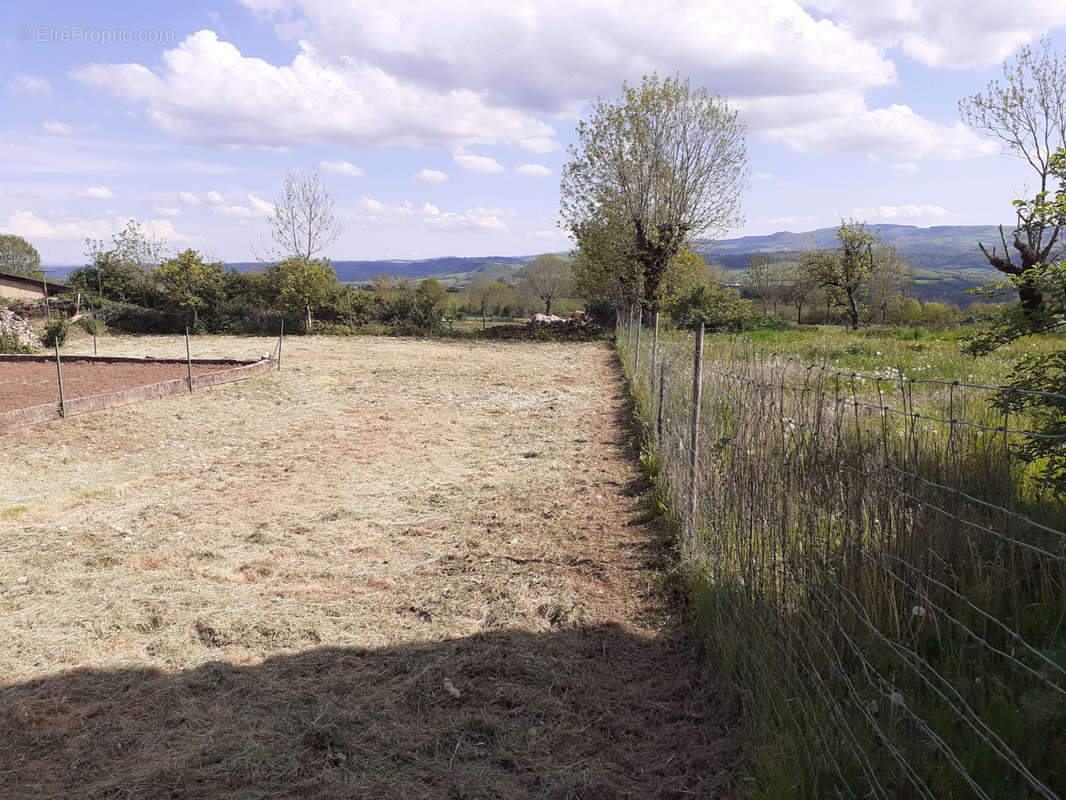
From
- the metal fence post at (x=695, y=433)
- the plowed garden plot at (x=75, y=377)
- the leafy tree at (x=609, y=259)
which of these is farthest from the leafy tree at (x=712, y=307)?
the metal fence post at (x=695, y=433)

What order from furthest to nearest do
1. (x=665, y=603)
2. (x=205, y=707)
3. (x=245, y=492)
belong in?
(x=245, y=492) < (x=665, y=603) < (x=205, y=707)

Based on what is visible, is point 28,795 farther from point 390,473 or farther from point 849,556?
point 390,473

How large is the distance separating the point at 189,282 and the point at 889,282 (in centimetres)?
4669

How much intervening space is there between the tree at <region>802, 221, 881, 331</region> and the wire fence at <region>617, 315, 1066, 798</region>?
34.8 meters

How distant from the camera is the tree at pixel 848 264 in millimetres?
34844

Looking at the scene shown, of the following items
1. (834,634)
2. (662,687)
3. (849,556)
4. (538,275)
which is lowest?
(662,687)

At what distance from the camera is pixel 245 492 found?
6.58m

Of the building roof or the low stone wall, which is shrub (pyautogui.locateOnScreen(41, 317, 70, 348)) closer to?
the low stone wall

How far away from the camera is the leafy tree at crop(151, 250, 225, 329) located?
2702 cm

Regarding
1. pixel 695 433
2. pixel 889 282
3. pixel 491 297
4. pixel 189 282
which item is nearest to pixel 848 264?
pixel 889 282

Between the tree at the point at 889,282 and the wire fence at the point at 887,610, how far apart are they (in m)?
49.2

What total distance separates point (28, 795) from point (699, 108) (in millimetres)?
23048

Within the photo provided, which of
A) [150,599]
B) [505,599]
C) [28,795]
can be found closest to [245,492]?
[150,599]

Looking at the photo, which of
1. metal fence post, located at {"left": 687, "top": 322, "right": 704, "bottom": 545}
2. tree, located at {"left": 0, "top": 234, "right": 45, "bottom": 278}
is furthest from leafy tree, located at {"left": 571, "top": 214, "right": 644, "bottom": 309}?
tree, located at {"left": 0, "top": 234, "right": 45, "bottom": 278}
